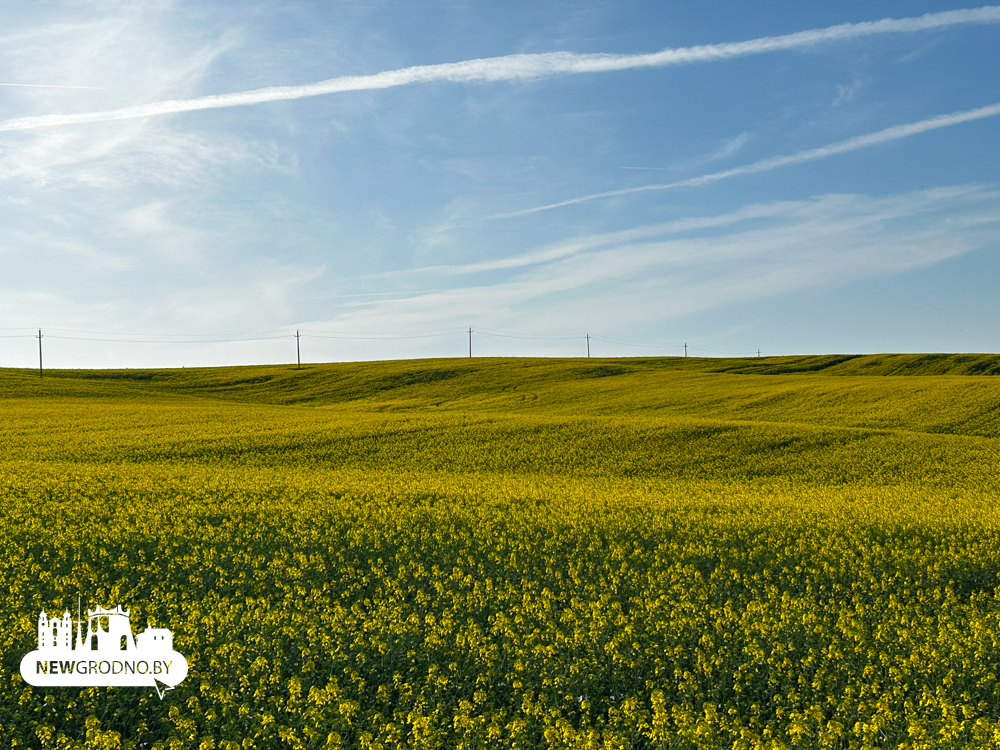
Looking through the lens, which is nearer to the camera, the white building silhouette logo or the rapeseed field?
the rapeseed field

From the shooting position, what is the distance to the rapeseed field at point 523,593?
25.2 ft

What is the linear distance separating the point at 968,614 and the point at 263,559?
1196 centimetres

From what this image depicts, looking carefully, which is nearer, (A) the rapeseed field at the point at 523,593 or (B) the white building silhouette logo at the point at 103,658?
(A) the rapeseed field at the point at 523,593

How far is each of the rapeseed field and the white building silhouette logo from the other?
0.20 meters

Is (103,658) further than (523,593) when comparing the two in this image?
No

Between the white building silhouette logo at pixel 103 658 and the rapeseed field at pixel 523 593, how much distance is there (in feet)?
0.64

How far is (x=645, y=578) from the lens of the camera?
12.8 m

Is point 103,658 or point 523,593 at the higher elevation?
point 103,658

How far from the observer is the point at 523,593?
1159cm

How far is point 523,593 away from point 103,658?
5.91 metres

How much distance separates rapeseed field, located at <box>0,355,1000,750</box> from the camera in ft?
25.2

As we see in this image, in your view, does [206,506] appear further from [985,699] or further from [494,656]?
[985,699]

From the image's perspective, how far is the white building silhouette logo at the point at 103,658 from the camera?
330 inches

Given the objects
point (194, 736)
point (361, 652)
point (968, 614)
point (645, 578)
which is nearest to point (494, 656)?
point (361, 652)
